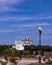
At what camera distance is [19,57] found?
2.35 metres

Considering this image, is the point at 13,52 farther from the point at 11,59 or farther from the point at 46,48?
the point at 46,48

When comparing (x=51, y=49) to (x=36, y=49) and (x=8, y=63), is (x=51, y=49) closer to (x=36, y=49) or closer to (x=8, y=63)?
(x=36, y=49)

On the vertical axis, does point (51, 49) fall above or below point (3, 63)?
below

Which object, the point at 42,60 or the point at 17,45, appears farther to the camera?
the point at 42,60

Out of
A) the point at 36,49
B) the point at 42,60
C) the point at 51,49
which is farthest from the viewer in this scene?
the point at 51,49

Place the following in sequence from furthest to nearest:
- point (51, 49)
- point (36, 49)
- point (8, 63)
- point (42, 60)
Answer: point (51, 49) < point (36, 49) < point (42, 60) < point (8, 63)

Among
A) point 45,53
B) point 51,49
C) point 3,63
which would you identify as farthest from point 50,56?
point 3,63

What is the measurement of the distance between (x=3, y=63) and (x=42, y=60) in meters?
12.4

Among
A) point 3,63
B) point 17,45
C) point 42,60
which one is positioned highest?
point 17,45

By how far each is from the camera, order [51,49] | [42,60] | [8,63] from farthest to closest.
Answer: [51,49]
[42,60]
[8,63]

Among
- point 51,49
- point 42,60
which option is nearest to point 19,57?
point 42,60

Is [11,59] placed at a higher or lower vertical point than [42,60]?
higher

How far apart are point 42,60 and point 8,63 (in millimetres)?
12543

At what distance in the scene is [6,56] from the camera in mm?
2334
